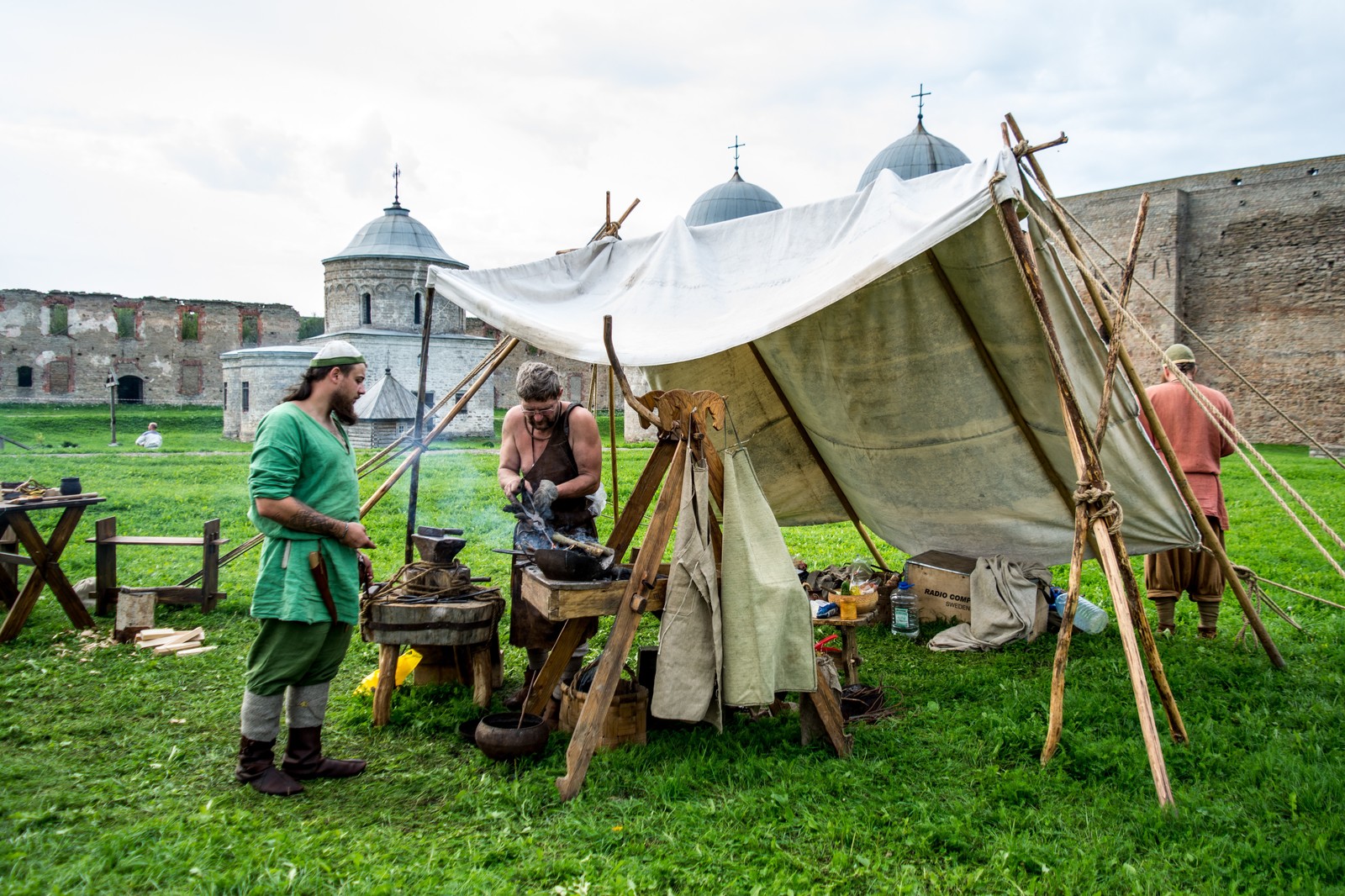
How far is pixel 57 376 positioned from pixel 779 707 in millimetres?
42755

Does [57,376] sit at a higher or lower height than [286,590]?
higher

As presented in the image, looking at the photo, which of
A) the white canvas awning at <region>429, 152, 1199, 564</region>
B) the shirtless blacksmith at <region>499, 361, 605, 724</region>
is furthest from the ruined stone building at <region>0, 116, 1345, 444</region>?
the shirtless blacksmith at <region>499, 361, 605, 724</region>

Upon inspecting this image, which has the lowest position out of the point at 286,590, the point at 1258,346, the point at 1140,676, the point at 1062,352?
the point at 1140,676

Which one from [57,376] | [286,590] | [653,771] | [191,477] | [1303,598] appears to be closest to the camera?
[286,590]

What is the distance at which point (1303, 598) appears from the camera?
6.37 meters

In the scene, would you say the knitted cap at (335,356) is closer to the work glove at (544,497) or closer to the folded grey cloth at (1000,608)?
the work glove at (544,497)

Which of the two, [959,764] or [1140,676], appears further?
[959,764]

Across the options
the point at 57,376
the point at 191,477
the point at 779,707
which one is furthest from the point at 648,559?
the point at 57,376

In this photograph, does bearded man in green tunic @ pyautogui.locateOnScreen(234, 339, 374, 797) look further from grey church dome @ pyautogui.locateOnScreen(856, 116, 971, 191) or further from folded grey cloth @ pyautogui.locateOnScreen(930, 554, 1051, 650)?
grey church dome @ pyautogui.locateOnScreen(856, 116, 971, 191)

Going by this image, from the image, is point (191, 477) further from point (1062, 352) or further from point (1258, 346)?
point (1258, 346)

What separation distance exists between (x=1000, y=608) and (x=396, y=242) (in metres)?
30.4

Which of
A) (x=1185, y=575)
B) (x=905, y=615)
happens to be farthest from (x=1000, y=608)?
(x=1185, y=575)

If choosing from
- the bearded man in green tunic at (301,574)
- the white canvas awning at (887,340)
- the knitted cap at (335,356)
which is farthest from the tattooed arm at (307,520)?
the white canvas awning at (887,340)

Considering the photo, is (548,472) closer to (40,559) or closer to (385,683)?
(385,683)
